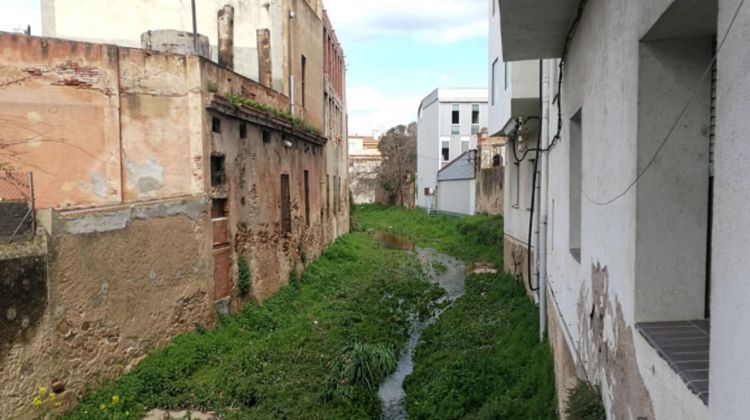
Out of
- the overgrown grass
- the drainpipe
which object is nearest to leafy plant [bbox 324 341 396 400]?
the overgrown grass

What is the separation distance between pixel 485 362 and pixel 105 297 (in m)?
5.99

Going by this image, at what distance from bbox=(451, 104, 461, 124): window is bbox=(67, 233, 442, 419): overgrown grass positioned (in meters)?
25.9

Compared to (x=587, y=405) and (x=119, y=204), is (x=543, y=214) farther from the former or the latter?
(x=119, y=204)

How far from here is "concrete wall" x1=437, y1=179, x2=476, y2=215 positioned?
30.6 metres

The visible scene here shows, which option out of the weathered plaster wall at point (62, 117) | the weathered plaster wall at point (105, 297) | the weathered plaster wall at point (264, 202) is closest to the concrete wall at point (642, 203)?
the weathered plaster wall at point (105, 297)

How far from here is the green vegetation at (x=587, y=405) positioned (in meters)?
4.02

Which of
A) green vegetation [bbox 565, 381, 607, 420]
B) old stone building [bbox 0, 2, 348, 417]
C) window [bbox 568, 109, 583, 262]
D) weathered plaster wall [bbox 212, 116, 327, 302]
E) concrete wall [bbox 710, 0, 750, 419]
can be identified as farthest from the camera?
weathered plaster wall [bbox 212, 116, 327, 302]

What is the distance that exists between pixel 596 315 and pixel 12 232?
703 centimetres

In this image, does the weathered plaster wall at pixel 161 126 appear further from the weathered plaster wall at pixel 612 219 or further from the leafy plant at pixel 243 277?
the weathered plaster wall at pixel 612 219

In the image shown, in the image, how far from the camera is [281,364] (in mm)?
9539

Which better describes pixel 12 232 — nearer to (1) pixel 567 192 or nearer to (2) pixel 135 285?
(2) pixel 135 285

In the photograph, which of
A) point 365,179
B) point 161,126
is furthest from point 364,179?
point 161,126

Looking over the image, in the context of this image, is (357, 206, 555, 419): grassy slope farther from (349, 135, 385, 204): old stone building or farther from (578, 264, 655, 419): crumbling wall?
(349, 135, 385, 204): old stone building

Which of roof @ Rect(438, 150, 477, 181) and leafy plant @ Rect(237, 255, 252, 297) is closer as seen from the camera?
leafy plant @ Rect(237, 255, 252, 297)
